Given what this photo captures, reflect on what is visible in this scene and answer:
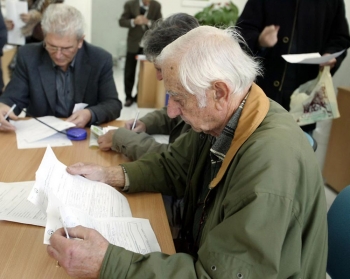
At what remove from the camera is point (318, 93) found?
2.08 m

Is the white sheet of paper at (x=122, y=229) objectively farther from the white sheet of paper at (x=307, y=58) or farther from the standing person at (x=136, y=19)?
the standing person at (x=136, y=19)

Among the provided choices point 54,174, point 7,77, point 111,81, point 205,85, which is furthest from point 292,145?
point 7,77

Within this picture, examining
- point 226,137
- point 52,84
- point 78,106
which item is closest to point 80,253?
point 226,137

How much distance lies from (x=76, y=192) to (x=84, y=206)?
2.9 inches

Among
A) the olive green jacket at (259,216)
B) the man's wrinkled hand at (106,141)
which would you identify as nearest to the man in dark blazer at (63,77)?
the man's wrinkled hand at (106,141)

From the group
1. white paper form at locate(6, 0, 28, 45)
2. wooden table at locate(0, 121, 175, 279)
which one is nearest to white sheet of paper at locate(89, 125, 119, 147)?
wooden table at locate(0, 121, 175, 279)

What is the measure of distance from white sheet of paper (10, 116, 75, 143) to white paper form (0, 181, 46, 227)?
16.9 inches

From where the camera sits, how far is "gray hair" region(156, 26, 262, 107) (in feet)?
2.83

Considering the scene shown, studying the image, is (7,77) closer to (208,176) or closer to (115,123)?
(115,123)

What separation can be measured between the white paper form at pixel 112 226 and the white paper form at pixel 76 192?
0.05 metres

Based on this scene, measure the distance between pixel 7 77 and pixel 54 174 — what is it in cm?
363

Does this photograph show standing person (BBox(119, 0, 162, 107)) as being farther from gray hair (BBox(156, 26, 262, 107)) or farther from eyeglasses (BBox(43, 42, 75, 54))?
gray hair (BBox(156, 26, 262, 107))

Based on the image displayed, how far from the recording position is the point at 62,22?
1.71 m

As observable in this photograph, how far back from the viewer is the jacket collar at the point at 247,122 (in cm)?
87
